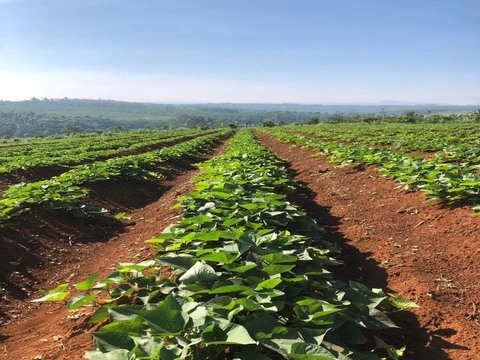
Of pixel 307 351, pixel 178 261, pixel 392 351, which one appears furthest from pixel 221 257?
pixel 392 351

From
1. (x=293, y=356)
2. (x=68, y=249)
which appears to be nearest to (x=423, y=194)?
(x=293, y=356)

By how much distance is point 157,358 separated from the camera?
5.56 feet

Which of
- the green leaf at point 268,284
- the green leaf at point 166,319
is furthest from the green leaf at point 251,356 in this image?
the green leaf at point 268,284

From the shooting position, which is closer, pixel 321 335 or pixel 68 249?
pixel 321 335

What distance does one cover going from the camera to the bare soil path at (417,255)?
2.74 m

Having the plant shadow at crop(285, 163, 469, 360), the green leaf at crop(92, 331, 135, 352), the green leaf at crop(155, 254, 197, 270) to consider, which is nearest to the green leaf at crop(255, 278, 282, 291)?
the green leaf at crop(155, 254, 197, 270)

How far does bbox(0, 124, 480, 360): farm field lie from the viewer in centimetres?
196

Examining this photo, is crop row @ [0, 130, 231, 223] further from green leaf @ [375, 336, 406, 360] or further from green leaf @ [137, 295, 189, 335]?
green leaf @ [375, 336, 406, 360]

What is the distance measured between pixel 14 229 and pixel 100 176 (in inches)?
164

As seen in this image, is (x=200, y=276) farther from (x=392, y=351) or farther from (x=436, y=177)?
(x=436, y=177)

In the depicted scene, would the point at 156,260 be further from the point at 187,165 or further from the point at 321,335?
the point at 187,165

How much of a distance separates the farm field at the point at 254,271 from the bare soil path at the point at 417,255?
0.05ft

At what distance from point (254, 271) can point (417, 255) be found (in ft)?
8.85

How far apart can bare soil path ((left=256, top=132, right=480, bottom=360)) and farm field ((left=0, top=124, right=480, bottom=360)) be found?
0.02 meters
